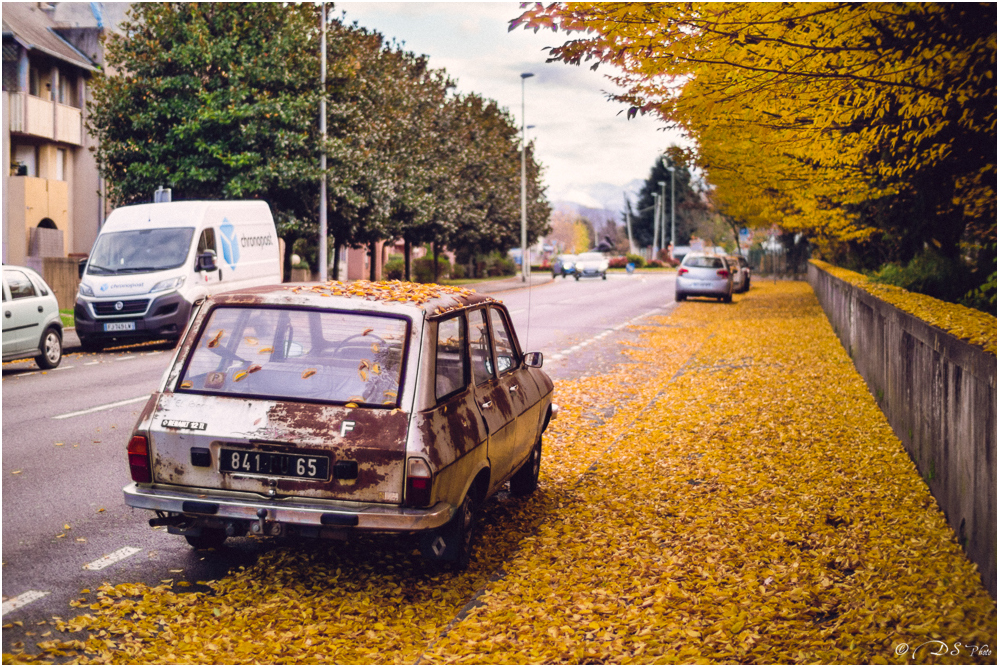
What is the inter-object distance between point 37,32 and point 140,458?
35.1m

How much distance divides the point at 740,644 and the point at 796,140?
7.19 metres

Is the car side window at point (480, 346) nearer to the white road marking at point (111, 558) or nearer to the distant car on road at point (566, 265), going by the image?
the white road marking at point (111, 558)

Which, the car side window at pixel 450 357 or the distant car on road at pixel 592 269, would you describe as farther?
the distant car on road at pixel 592 269

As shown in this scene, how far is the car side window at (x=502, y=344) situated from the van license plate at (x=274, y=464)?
191 cm

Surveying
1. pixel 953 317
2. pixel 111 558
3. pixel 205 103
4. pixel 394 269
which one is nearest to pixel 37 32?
pixel 205 103

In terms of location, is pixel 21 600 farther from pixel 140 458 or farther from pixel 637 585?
pixel 637 585

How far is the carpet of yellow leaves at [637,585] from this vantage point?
4.43 meters

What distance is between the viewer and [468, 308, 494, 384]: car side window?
6.12m

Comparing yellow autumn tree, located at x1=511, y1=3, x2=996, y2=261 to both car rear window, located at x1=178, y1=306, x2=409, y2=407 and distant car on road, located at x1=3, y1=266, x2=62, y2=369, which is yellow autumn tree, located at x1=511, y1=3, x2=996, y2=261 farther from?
distant car on road, located at x1=3, y1=266, x2=62, y2=369

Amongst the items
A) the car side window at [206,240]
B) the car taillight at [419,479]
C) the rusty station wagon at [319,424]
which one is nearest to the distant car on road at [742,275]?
the car side window at [206,240]

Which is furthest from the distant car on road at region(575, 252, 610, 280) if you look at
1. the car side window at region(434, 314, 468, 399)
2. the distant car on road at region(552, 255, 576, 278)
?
the car side window at region(434, 314, 468, 399)

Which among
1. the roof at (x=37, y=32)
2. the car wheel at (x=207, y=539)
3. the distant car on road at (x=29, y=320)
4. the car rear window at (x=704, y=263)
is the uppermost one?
the roof at (x=37, y=32)

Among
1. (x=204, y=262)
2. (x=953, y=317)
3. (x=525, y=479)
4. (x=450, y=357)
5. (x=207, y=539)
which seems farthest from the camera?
(x=204, y=262)

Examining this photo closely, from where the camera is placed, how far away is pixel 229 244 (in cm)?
2009
